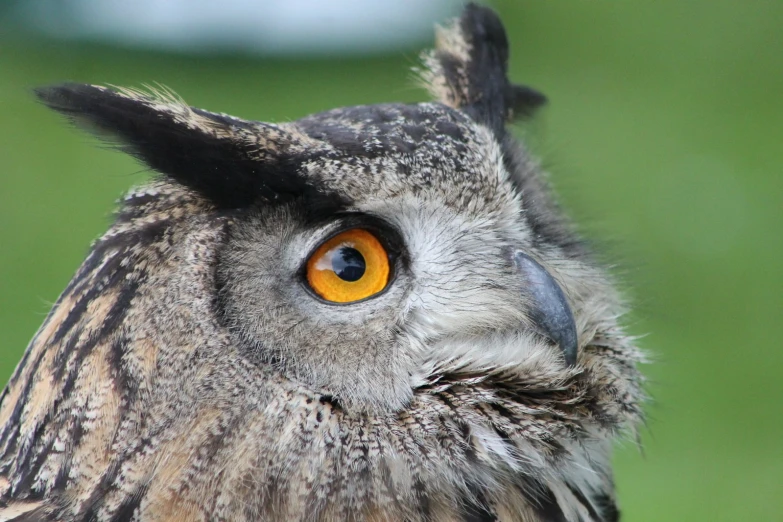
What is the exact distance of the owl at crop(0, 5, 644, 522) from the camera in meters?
1.38

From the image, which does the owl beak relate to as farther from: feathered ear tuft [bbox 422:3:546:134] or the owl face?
feathered ear tuft [bbox 422:3:546:134]

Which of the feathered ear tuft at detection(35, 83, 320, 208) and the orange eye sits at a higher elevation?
the feathered ear tuft at detection(35, 83, 320, 208)

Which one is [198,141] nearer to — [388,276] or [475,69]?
[388,276]

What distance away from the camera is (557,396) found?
1.55 m

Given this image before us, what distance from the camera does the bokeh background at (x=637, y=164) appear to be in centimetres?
396

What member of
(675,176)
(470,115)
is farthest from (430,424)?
(675,176)

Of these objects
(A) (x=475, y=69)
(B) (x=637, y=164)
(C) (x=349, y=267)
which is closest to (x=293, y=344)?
(C) (x=349, y=267)

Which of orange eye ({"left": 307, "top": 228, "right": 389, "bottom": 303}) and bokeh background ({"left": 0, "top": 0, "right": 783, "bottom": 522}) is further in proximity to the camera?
bokeh background ({"left": 0, "top": 0, "right": 783, "bottom": 522})

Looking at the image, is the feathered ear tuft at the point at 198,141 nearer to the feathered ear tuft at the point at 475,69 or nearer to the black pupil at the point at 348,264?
the black pupil at the point at 348,264

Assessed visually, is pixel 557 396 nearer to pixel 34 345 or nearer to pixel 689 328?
pixel 34 345

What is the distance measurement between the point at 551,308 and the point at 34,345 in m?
0.97

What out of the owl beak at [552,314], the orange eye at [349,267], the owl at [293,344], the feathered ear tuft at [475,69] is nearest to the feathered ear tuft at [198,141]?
the owl at [293,344]

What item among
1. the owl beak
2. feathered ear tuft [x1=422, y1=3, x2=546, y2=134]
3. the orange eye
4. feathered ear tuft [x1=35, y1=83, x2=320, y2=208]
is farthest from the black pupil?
feathered ear tuft [x1=422, y1=3, x2=546, y2=134]

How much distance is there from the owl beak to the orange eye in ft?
0.88
